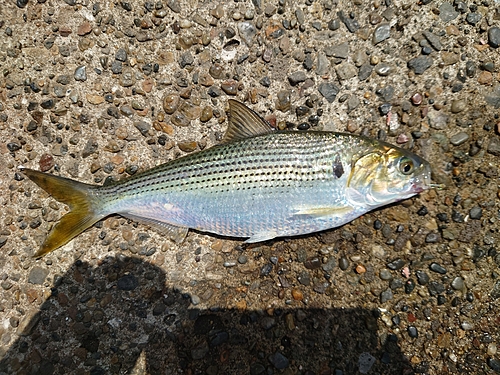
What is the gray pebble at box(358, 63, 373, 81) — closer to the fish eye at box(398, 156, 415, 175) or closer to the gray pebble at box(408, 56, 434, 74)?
the gray pebble at box(408, 56, 434, 74)

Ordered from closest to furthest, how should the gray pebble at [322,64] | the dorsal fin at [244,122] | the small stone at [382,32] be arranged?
the dorsal fin at [244,122]
the small stone at [382,32]
the gray pebble at [322,64]

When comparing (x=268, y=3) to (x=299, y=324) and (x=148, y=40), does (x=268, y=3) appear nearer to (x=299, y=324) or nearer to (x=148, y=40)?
(x=148, y=40)

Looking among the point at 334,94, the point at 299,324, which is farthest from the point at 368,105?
the point at 299,324

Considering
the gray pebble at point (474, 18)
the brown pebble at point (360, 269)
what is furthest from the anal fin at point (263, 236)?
the gray pebble at point (474, 18)

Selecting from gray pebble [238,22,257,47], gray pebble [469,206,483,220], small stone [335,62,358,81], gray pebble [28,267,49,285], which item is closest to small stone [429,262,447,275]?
gray pebble [469,206,483,220]

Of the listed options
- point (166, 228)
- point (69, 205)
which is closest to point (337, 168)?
point (166, 228)

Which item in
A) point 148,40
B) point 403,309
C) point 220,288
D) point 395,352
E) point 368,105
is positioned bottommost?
point 395,352

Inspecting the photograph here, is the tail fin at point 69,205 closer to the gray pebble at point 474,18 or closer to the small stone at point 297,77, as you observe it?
the small stone at point 297,77
